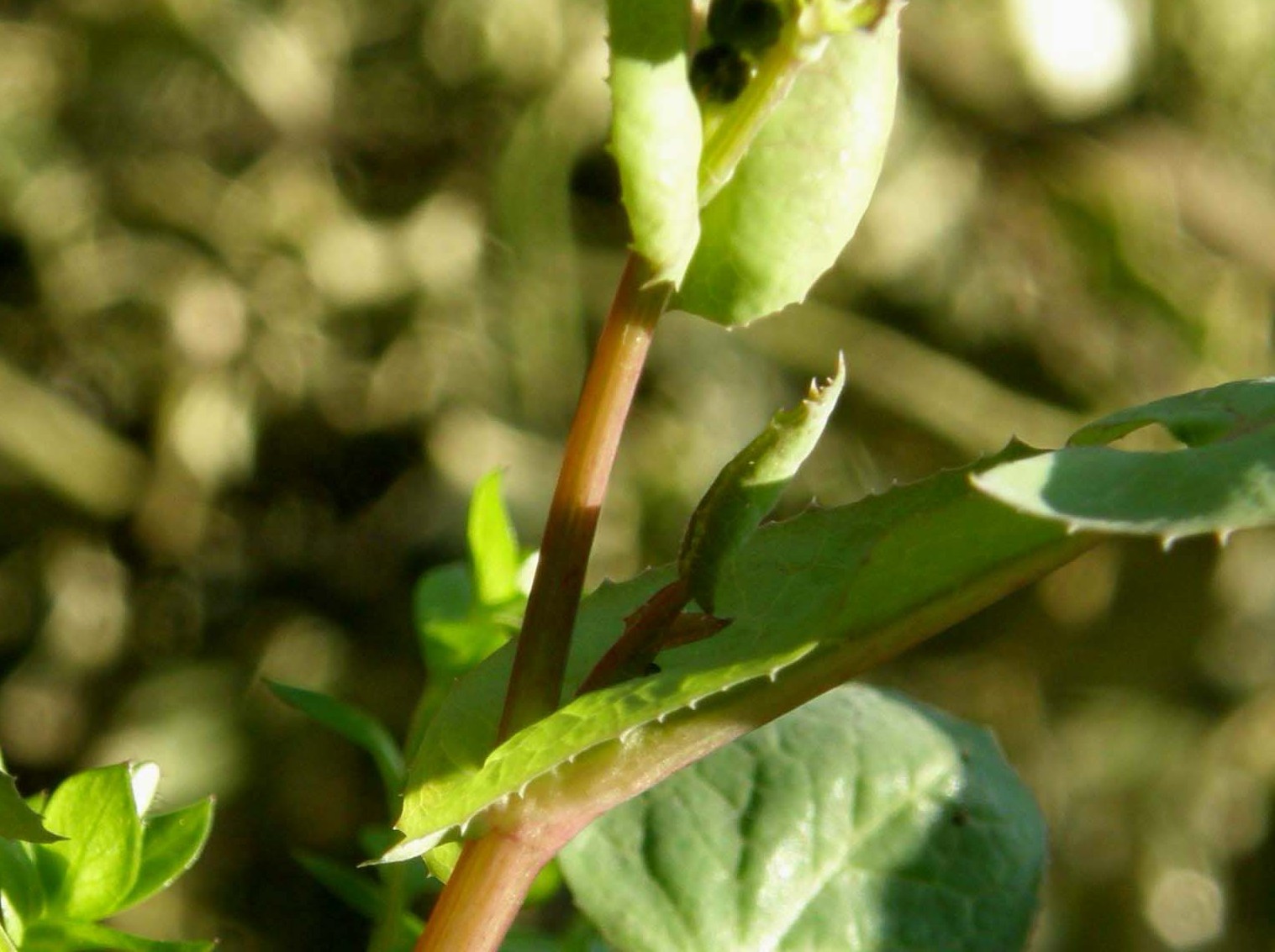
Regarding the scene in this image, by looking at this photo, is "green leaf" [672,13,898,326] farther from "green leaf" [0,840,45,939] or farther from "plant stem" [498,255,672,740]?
"green leaf" [0,840,45,939]

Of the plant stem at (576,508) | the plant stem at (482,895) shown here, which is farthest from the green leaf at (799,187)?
the plant stem at (482,895)

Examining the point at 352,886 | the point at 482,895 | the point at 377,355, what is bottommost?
the point at 377,355

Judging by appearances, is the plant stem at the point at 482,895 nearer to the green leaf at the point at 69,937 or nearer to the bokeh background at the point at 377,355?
the green leaf at the point at 69,937

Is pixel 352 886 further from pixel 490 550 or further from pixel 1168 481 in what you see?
pixel 1168 481

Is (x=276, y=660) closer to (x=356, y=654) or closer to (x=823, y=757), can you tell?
(x=356, y=654)

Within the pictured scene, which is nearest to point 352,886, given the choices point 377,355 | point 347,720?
point 347,720

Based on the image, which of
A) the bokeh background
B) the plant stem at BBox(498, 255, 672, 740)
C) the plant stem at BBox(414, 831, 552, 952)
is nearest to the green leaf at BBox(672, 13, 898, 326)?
the plant stem at BBox(498, 255, 672, 740)
